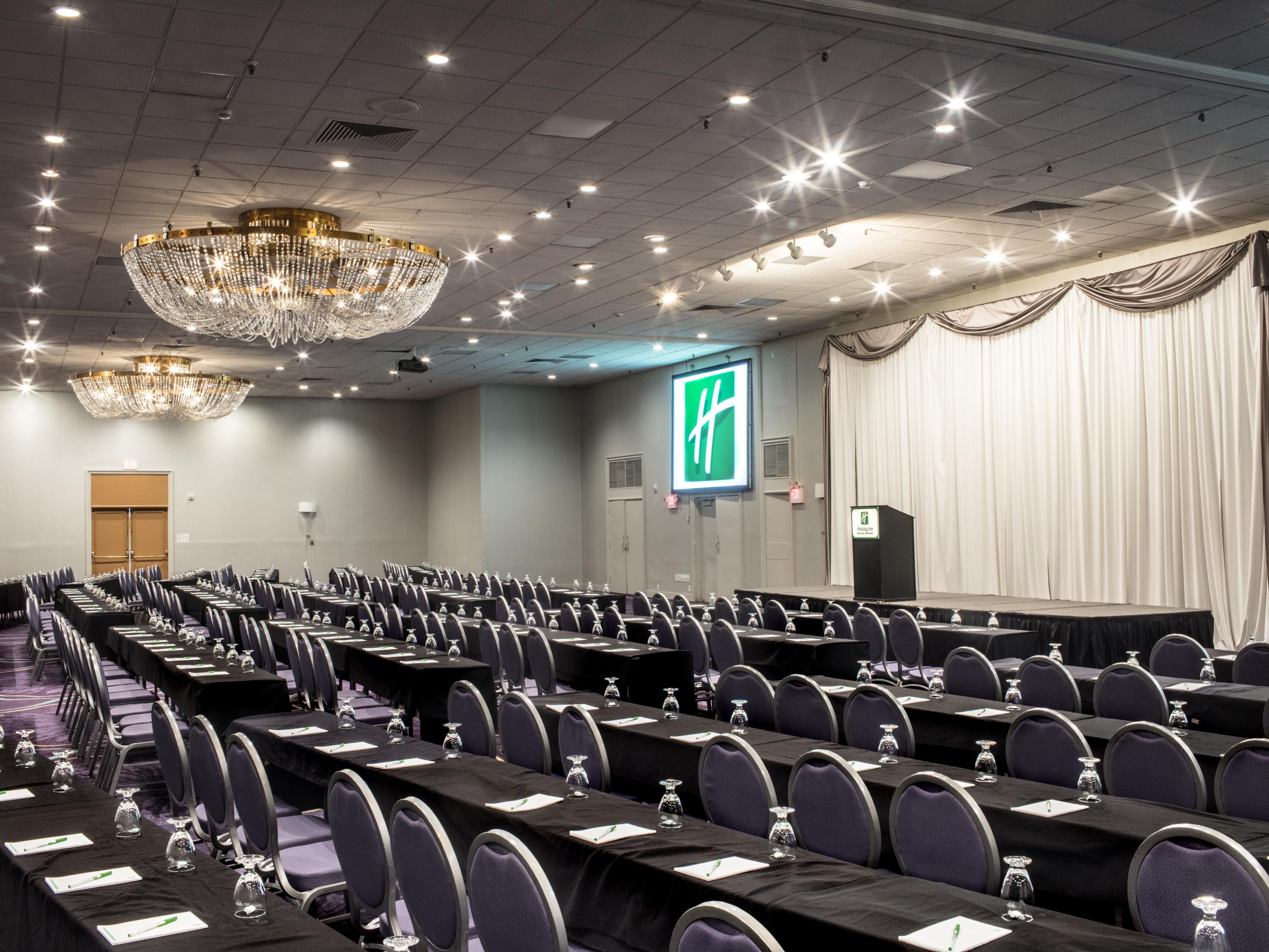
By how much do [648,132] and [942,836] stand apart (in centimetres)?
645

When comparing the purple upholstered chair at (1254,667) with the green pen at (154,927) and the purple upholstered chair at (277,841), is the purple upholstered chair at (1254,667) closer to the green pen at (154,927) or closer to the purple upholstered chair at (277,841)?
the purple upholstered chair at (277,841)

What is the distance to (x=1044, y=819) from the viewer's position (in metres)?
3.93

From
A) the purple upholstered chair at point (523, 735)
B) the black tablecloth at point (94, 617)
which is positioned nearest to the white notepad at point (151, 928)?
the purple upholstered chair at point (523, 735)

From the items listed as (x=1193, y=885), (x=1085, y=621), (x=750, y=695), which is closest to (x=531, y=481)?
(x=1085, y=621)

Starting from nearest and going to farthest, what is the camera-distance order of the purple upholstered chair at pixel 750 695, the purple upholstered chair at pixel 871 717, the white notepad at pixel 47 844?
the white notepad at pixel 47 844, the purple upholstered chair at pixel 871 717, the purple upholstered chair at pixel 750 695

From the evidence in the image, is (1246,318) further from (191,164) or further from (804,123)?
(191,164)

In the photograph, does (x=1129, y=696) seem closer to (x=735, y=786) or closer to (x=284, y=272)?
(x=735, y=786)

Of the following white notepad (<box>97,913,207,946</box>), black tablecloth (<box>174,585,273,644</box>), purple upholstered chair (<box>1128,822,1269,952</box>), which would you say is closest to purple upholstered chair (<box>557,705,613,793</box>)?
white notepad (<box>97,913,207,946</box>)

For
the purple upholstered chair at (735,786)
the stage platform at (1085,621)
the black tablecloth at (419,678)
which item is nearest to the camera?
the purple upholstered chair at (735,786)

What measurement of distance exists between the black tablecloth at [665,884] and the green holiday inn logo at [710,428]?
16.1 meters

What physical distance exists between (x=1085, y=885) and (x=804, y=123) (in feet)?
20.9

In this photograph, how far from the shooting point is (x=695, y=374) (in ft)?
72.2

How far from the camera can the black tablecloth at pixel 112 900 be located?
290cm

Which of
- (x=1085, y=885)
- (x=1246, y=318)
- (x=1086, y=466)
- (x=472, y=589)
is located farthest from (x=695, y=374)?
(x=1085, y=885)
